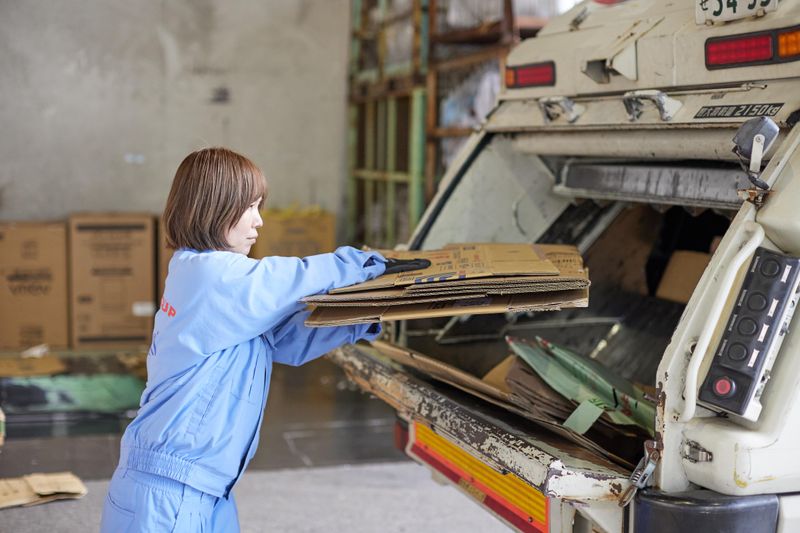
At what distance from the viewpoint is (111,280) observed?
7309 millimetres

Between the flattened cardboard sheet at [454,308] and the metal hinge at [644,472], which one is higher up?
the flattened cardboard sheet at [454,308]

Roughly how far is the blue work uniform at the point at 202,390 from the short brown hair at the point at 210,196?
51 mm

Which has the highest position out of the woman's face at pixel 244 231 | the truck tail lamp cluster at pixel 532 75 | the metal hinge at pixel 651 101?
the truck tail lamp cluster at pixel 532 75

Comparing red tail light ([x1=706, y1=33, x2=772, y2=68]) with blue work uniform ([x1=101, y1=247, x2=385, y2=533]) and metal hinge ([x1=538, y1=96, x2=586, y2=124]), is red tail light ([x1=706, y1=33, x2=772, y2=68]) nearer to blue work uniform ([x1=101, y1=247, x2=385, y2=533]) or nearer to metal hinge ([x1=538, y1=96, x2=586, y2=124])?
metal hinge ([x1=538, y1=96, x2=586, y2=124])

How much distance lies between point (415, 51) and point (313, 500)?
11.4ft

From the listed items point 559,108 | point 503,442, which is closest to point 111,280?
point 559,108

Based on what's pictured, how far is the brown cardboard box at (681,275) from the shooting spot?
3529 mm

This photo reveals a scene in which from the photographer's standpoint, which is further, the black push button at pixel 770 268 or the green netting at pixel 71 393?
the green netting at pixel 71 393

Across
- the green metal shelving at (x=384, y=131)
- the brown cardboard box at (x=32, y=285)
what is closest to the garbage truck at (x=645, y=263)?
the green metal shelving at (x=384, y=131)

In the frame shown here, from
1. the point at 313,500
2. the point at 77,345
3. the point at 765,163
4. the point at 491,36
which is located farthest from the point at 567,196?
the point at 77,345

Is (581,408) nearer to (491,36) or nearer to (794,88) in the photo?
(794,88)

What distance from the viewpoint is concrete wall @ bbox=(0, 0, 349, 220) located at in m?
7.91

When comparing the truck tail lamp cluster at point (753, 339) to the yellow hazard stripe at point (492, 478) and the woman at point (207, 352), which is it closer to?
the yellow hazard stripe at point (492, 478)

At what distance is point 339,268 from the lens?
235 centimetres
